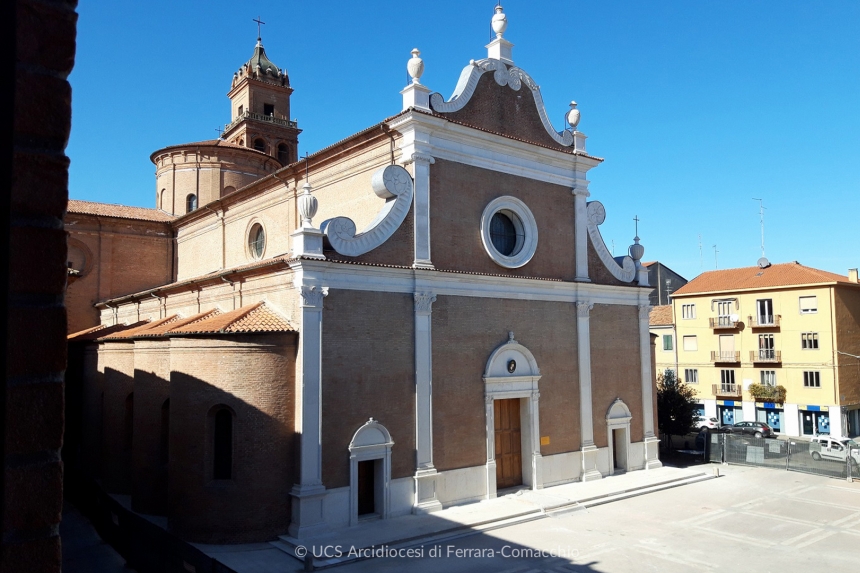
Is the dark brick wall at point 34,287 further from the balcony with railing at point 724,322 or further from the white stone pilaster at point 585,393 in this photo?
the balcony with railing at point 724,322

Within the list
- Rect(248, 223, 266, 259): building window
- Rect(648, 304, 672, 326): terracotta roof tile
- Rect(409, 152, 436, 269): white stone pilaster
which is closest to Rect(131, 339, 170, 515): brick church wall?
Rect(248, 223, 266, 259): building window

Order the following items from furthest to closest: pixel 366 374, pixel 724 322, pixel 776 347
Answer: pixel 724 322
pixel 776 347
pixel 366 374

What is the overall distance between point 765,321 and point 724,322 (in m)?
2.13

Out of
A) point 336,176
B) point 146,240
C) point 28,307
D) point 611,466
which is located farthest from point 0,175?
point 146,240

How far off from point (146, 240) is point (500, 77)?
1744 cm

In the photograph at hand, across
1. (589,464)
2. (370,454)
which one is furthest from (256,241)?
(589,464)

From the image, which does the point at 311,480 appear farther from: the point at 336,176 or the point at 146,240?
the point at 146,240

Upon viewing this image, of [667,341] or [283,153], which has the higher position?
[283,153]

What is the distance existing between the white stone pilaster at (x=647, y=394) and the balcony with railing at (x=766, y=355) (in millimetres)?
15220

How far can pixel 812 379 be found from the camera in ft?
108

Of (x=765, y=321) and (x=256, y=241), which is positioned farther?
(x=765, y=321)

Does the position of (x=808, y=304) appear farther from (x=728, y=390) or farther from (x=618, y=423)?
(x=618, y=423)

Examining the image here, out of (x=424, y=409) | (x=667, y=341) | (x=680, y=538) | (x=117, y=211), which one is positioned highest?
(x=117, y=211)

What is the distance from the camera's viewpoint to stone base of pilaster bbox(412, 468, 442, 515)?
16.2 metres
